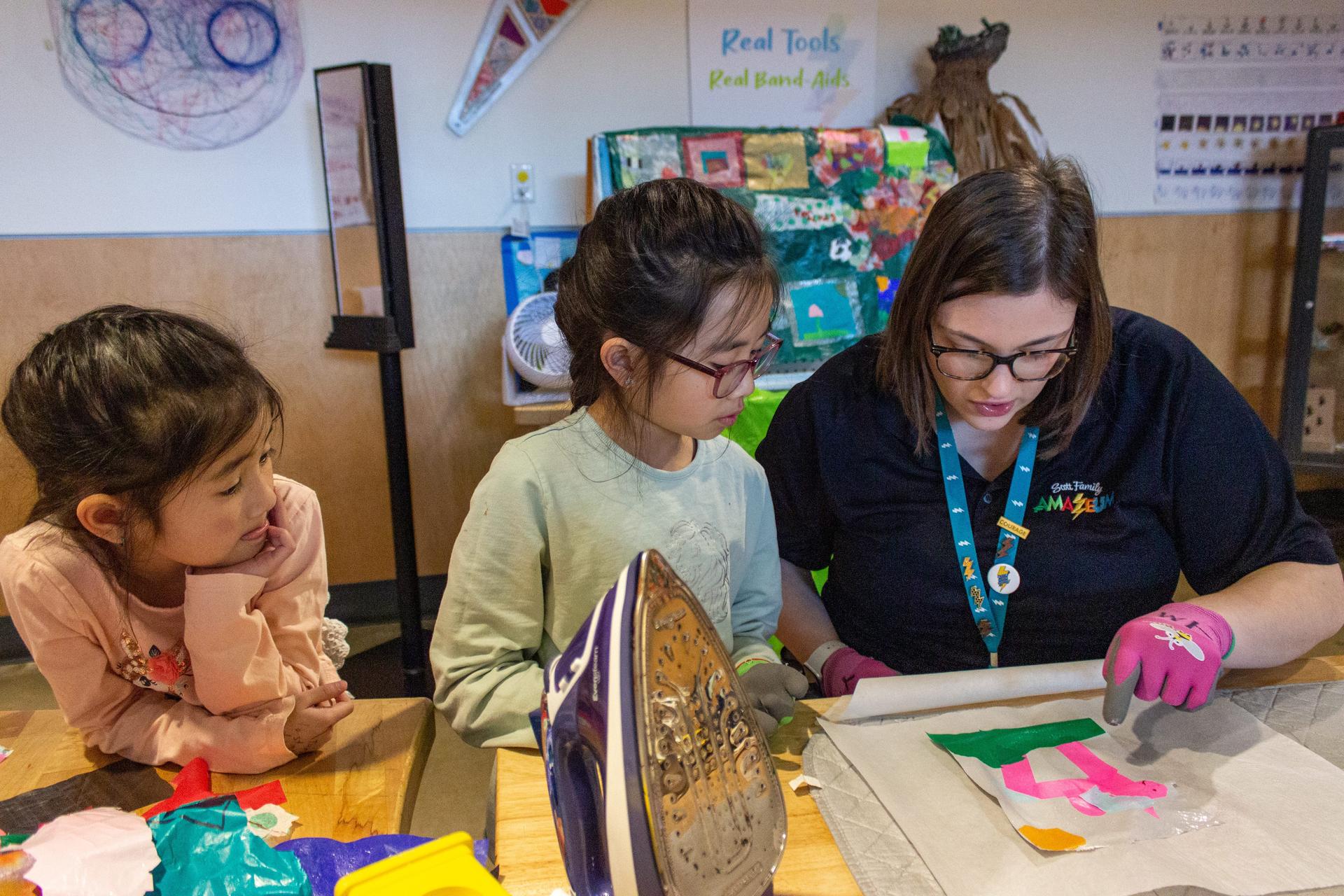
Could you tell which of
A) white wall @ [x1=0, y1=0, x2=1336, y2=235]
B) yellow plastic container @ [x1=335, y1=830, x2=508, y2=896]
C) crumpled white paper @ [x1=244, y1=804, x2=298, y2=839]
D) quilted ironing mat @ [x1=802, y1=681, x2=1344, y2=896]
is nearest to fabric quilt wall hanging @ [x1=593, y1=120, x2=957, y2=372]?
white wall @ [x1=0, y1=0, x2=1336, y2=235]

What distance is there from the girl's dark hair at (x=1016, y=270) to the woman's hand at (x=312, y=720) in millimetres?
796

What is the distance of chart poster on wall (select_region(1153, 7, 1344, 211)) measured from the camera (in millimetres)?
3635

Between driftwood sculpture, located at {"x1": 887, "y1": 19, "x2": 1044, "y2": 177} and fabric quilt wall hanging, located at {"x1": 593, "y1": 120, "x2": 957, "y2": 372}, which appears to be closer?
fabric quilt wall hanging, located at {"x1": 593, "y1": 120, "x2": 957, "y2": 372}

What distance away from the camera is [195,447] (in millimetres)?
964

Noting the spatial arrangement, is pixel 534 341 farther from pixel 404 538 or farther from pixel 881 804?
pixel 881 804

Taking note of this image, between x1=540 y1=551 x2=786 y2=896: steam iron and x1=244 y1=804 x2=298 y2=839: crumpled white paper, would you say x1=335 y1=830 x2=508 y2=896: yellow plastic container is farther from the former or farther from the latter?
x1=244 y1=804 x2=298 y2=839: crumpled white paper

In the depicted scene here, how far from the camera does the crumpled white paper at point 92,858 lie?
2.06ft

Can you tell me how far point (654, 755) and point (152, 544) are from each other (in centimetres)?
69

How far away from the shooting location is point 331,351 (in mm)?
3170

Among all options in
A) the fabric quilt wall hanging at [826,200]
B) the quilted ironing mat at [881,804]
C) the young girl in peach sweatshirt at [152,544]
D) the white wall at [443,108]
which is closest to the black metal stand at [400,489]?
the white wall at [443,108]

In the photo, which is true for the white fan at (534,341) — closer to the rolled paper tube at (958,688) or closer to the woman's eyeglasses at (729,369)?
the woman's eyeglasses at (729,369)

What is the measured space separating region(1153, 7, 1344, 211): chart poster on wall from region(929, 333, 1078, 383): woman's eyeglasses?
2995 mm

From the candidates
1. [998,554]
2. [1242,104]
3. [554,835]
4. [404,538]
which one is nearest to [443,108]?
[404,538]

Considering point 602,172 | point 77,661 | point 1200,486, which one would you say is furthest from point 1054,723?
point 602,172
